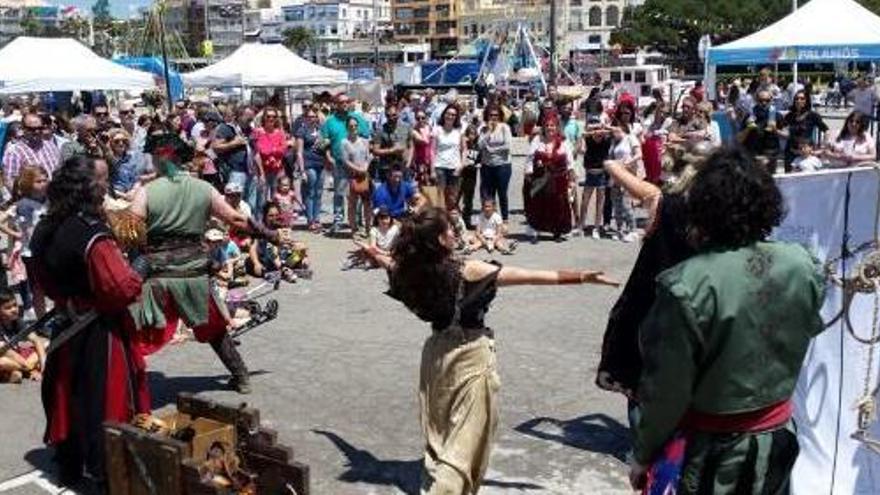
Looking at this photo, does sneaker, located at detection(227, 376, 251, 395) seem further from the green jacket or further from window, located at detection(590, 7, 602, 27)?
window, located at detection(590, 7, 602, 27)

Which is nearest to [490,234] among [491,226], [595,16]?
[491,226]

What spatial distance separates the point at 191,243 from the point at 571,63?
71.3 meters

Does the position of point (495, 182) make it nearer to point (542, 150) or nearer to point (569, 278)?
point (542, 150)

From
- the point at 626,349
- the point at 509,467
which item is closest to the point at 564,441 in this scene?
the point at 509,467

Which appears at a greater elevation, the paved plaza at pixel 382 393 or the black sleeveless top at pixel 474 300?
the black sleeveless top at pixel 474 300

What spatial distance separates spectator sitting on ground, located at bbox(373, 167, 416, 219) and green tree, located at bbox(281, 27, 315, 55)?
153330mm

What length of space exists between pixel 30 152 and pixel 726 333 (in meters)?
8.76

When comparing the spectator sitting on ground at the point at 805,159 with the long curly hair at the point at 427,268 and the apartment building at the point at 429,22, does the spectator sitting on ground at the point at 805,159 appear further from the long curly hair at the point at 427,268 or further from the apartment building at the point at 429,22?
the apartment building at the point at 429,22

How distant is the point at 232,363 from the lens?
684cm

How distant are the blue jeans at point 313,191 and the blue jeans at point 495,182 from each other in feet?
7.78

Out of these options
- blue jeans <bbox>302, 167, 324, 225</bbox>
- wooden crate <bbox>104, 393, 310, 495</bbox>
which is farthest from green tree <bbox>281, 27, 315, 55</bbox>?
wooden crate <bbox>104, 393, 310, 495</bbox>

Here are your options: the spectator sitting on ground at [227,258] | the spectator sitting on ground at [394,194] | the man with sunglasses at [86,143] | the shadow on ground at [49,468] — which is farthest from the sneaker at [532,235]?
the shadow on ground at [49,468]

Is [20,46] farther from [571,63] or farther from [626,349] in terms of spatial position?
[571,63]

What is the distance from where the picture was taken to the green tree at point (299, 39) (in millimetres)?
164375
